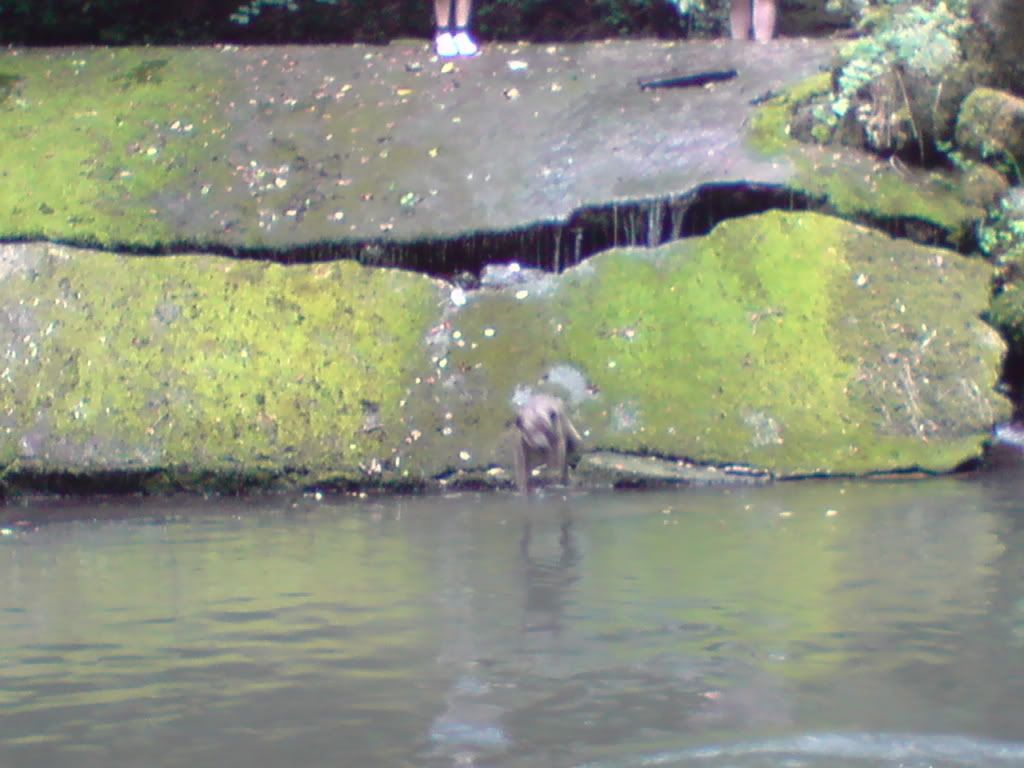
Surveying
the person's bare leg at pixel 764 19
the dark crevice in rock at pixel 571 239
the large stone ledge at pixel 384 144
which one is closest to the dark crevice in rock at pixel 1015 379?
the dark crevice in rock at pixel 571 239

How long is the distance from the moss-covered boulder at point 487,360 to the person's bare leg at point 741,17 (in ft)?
12.3

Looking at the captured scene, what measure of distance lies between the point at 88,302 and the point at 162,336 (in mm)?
574

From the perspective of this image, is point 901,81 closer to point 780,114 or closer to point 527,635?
point 780,114

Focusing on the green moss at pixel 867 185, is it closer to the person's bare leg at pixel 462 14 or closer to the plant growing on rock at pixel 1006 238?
the plant growing on rock at pixel 1006 238

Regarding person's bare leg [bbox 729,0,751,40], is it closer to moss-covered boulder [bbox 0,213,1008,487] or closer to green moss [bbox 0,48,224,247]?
moss-covered boulder [bbox 0,213,1008,487]

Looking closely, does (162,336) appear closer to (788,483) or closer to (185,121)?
(185,121)

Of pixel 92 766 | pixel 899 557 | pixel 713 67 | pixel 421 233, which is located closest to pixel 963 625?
pixel 899 557

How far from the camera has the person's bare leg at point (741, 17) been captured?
12.2 m

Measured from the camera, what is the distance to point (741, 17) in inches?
480

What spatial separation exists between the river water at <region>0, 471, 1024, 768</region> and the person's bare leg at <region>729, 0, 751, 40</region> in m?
6.18

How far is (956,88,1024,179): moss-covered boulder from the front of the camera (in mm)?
9586

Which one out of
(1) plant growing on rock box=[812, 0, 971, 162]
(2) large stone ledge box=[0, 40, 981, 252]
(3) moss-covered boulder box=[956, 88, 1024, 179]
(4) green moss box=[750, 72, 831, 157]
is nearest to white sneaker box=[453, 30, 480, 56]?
(2) large stone ledge box=[0, 40, 981, 252]

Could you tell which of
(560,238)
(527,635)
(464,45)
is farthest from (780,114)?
(527,635)

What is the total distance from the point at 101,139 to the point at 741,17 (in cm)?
583
